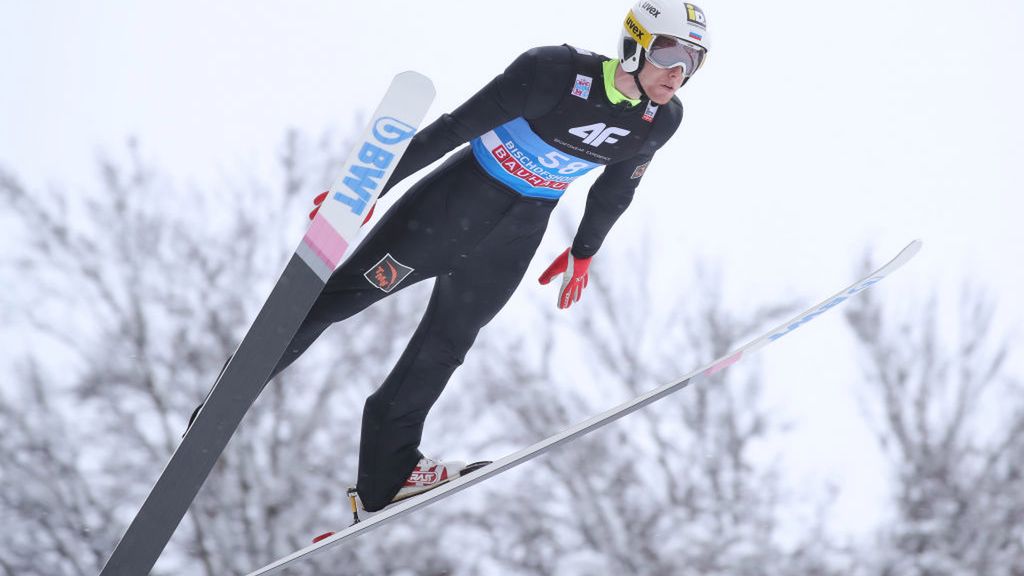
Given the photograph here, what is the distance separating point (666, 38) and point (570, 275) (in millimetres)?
852

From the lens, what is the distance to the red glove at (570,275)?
3.14 meters

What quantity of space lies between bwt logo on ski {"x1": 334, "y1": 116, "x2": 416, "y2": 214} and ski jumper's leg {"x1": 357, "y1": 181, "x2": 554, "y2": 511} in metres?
0.62

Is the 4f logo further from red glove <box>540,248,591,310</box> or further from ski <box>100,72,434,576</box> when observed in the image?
ski <box>100,72,434,576</box>

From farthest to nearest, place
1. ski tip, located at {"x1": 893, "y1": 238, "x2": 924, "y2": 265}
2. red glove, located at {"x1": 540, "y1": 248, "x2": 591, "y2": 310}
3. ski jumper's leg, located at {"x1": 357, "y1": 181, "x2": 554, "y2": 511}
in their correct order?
1. ski tip, located at {"x1": 893, "y1": 238, "x2": 924, "y2": 265}
2. red glove, located at {"x1": 540, "y1": 248, "x2": 591, "y2": 310}
3. ski jumper's leg, located at {"x1": 357, "y1": 181, "x2": 554, "y2": 511}

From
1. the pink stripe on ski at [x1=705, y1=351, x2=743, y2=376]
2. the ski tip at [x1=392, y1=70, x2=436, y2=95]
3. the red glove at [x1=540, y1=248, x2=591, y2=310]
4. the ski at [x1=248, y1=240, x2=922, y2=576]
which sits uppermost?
the red glove at [x1=540, y1=248, x2=591, y2=310]

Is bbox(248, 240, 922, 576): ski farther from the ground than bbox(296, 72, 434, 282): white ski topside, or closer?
closer

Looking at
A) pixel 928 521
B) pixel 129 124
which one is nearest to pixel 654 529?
pixel 928 521

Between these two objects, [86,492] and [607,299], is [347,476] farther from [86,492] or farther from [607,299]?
[607,299]

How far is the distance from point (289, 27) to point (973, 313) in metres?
28.4

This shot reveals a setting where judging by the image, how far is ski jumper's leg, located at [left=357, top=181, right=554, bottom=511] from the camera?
285cm

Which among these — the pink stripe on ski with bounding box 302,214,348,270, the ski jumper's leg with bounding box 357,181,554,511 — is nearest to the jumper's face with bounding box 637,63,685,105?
the ski jumper's leg with bounding box 357,181,554,511

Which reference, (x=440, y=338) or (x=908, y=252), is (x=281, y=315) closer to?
(x=440, y=338)

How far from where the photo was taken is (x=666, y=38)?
8.62 feet

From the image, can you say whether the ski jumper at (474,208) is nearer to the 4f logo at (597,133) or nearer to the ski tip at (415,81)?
the 4f logo at (597,133)
